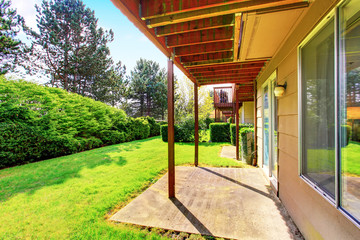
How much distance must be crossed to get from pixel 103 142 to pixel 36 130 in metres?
3.76

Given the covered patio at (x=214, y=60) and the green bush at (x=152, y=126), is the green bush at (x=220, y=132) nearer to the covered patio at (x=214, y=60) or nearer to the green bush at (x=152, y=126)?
the green bush at (x=152, y=126)

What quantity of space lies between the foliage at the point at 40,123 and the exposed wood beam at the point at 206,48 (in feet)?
18.6

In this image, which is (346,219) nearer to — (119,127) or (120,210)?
(120,210)

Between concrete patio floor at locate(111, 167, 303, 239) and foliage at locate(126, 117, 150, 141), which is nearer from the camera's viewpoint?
concrete patio floor at locate(111, 167, 303, 239)

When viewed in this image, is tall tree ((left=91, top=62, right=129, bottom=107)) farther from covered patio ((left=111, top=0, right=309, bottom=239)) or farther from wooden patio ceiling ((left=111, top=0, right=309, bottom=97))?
wooden patio ceiling ((left=111, top=0, right=309, bottom=97))

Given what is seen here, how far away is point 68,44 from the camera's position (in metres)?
12.1

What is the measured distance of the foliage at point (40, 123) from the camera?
498cm

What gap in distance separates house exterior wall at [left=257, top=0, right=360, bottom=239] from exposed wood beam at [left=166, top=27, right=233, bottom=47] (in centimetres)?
82

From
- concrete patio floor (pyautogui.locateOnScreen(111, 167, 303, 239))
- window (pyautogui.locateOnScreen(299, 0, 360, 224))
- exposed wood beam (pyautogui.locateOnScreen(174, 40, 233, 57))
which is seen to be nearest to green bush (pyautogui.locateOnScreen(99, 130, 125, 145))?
concrete patio floor (pyautogui.locateOnScreen(111, 167, 303, 239))

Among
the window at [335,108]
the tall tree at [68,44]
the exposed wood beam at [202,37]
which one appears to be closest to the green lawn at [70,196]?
the window at [335,108]

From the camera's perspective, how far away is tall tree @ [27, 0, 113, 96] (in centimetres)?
1151

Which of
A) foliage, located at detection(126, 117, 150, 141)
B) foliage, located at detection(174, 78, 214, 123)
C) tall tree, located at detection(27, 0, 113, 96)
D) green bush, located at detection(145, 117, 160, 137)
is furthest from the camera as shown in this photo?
foliage, located at detection(174, 78, 214, 123)

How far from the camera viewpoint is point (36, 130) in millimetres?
5520

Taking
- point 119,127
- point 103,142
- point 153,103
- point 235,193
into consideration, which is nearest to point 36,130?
point 103,142
